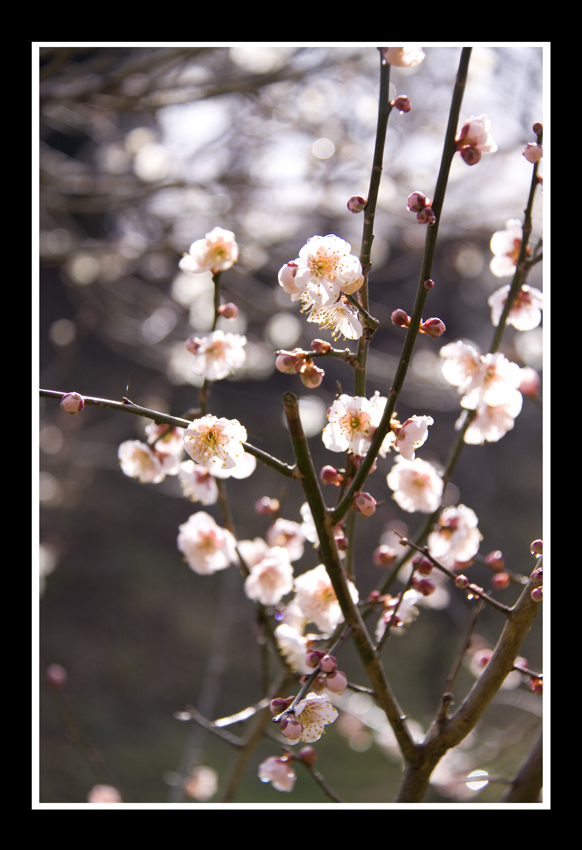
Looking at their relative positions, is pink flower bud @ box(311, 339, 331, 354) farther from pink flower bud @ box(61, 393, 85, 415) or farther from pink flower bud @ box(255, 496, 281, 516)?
pink flower bud @ box(255, 496, 281, 516)

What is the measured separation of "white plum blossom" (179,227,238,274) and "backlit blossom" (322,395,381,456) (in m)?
0.27

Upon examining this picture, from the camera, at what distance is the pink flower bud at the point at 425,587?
30.7 inches

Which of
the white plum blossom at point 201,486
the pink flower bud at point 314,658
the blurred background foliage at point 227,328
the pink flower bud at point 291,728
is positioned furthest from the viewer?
the blurred background foliage at point 227,328

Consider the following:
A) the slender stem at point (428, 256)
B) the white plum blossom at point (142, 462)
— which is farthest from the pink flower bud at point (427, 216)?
the white plum blossom at point (142, 462)

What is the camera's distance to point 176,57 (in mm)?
1865

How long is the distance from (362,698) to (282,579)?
2.03 meters

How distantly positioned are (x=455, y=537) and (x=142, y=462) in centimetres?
43

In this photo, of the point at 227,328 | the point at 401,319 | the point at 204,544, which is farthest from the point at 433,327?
the point at 227,328

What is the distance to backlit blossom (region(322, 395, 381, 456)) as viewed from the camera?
2.09ft

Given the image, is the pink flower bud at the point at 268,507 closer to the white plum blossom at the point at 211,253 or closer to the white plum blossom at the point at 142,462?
the white plum blossom at the point at 142,462

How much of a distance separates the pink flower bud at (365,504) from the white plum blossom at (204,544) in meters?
0.34

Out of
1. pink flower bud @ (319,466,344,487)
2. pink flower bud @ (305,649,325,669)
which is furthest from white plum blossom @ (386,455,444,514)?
pink flower bud @ (305,649,325,669)

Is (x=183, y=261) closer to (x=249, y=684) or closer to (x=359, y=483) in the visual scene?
(x=359, y=483)
